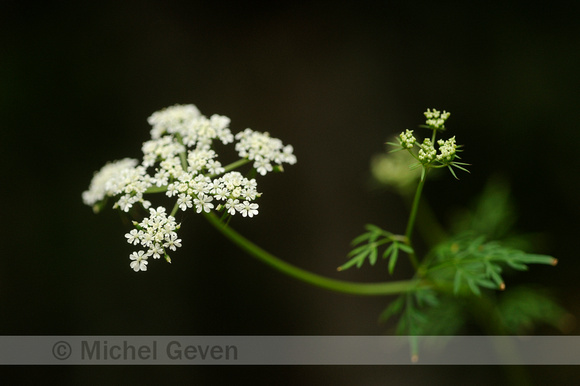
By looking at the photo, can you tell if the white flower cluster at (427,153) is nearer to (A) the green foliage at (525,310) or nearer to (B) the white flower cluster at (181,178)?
(B) the white flower cluster at (181,178)

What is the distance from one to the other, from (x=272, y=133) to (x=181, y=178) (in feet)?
5.94

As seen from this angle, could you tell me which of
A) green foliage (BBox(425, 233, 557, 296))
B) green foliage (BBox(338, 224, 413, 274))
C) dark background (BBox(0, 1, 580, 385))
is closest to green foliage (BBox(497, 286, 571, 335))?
dark background (BBox(0, 1, 580, 385))

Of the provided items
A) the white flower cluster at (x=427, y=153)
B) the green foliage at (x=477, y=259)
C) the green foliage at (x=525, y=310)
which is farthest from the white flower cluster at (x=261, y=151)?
the green foliage at (x=525, y=310)

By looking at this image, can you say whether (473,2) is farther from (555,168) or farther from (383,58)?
(555,168)

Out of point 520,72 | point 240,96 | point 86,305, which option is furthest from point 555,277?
point 86,305

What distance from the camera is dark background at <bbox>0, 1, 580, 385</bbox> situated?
2924 millimetres

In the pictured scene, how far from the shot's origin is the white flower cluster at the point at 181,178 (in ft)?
5.22

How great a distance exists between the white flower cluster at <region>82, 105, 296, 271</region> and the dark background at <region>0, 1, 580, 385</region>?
1.23m

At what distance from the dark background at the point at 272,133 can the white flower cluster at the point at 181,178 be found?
123 centimetres

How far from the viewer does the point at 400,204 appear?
3.36m

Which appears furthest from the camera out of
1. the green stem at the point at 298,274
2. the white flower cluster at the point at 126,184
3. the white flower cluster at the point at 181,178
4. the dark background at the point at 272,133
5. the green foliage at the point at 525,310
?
the dark background at the point at 272,133

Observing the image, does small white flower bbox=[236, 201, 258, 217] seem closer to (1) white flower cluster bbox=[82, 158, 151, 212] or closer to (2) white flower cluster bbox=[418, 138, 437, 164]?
(1) white flower cluster bbox=[82, 158, 151, 212]

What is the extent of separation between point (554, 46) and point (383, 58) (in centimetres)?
107

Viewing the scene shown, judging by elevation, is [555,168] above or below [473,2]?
below
